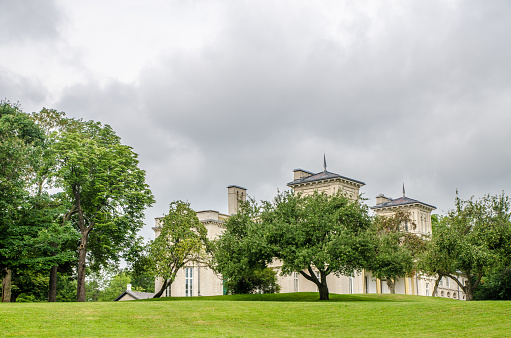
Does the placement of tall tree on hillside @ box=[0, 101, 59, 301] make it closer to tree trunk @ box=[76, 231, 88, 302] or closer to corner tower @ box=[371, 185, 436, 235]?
tree trunk @ box=[76, 231, 88, 302]

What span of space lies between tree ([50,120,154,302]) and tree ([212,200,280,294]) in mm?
7520

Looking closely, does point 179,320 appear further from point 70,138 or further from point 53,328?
point 70,138

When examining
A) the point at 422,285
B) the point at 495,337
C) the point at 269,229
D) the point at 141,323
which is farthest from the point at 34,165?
the point at 422,285

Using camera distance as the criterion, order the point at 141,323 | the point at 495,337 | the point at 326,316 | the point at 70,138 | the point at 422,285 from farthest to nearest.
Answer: the point at 422,285
the point at 70,138
the point at 326,316
the point at 141,323
the point at 495,337

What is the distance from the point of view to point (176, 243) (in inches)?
1997

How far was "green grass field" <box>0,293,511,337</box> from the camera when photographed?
22344 millimetres

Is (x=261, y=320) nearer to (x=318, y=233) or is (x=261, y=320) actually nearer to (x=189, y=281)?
(x=318, y=233)

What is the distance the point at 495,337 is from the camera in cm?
2089

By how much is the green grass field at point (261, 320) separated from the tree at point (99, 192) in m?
17.3

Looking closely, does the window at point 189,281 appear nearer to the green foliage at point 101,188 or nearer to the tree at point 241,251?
the tree at point 241,251

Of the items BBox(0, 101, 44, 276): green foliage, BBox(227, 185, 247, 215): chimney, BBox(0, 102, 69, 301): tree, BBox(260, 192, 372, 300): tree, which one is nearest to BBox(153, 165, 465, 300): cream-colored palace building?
BBox(227, 185, 247, 215): chimney

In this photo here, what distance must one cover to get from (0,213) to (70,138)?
8.48 meters

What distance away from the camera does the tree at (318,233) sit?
126ft

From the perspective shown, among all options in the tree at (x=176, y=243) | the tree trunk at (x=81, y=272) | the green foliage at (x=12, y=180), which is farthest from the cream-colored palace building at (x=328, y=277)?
the green foliage at (x=12, y=180)
